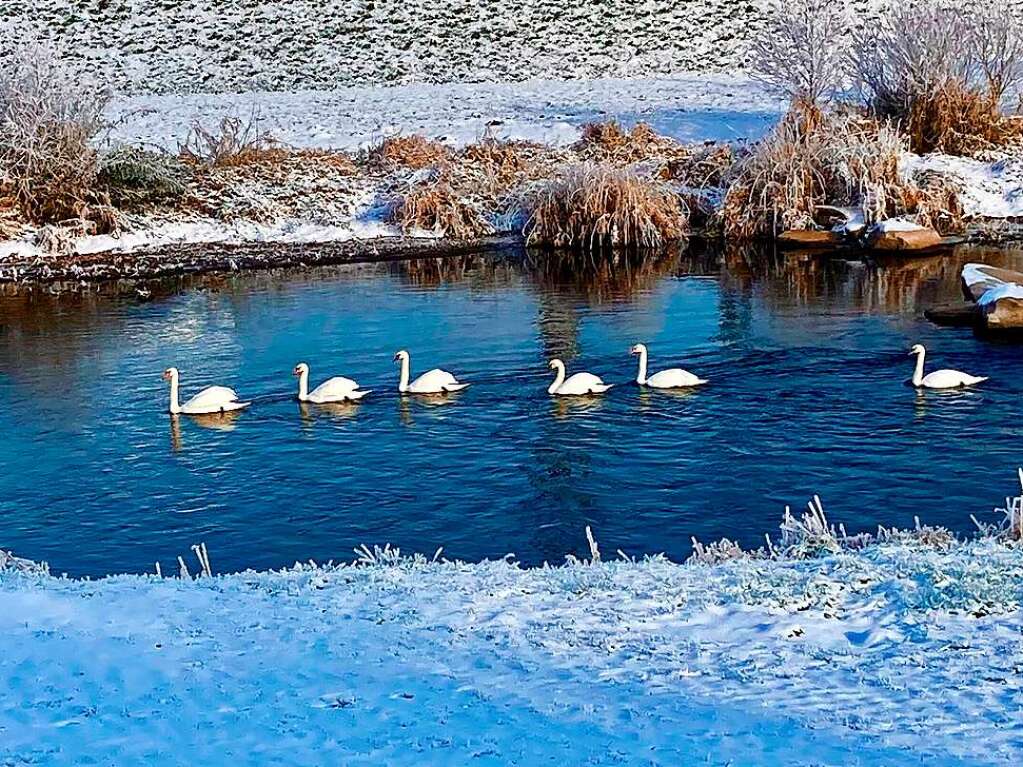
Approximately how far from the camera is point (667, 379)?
625 inches

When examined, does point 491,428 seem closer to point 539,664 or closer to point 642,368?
point 642,368

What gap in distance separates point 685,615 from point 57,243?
964 inches

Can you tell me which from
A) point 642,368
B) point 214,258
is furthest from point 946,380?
point 214,258

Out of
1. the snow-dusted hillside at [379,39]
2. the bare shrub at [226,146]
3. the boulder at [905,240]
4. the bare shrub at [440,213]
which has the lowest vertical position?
the boulder at [905,240]

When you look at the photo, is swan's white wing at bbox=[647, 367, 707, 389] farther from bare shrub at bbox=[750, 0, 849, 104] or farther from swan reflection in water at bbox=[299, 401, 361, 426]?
bare shrub at bbox=[750, 0, 849, 104]

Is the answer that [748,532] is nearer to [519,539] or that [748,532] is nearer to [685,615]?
[519,539]

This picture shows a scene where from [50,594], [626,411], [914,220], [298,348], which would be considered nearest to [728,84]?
[914,220]

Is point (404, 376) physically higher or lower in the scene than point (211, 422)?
higher

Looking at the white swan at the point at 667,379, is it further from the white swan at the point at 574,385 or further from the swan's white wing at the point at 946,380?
the swan's white wing at the point at 946,380

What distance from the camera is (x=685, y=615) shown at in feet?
24.0

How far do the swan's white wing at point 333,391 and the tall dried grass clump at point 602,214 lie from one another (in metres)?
13.7

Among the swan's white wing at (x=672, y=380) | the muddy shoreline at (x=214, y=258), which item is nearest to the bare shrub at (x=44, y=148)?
the muddy shoreline at (x=214, y=258)

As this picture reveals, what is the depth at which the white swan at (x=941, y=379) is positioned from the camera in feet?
50.2

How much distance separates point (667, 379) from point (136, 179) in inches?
729
